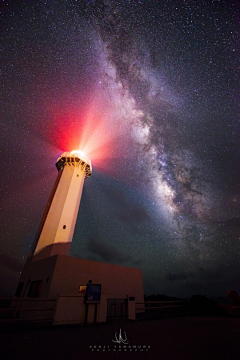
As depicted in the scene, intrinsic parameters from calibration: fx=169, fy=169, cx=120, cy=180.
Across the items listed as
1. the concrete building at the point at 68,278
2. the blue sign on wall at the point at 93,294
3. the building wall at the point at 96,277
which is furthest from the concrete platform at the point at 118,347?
the building wall at the point at 96,277

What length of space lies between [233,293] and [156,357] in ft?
51.8

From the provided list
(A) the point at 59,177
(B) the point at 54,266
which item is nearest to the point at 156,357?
(B) the point at 54,266

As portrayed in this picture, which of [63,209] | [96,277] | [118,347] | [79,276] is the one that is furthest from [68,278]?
[118,347]

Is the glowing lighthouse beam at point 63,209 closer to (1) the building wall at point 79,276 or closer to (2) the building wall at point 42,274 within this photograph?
Answer: (2) the building wall at point 42,274

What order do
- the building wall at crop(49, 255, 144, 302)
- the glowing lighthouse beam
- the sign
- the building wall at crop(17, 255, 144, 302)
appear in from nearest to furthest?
the sign < the building wall at crop(17, 255, 144, 302) < the building wall at crop(49, 255, 144, 302) < the glowing lighthouse beam

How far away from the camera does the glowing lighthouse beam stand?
19156 mm

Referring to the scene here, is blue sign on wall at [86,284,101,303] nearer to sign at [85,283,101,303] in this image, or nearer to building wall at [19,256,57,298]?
sign at [85,283,101,303]

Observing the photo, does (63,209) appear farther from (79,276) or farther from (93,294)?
(93,294)

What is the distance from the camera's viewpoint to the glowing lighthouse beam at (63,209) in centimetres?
1916

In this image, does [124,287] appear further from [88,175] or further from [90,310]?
[88,175]

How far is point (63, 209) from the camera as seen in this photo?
21.5 meters

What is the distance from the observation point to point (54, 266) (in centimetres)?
1360

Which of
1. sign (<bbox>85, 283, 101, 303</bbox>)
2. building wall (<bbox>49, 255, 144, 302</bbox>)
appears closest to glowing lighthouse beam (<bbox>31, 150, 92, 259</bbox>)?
building wall (<bbox>49, 255, 144, 302</bbox>)

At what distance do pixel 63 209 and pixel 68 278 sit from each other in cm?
927
